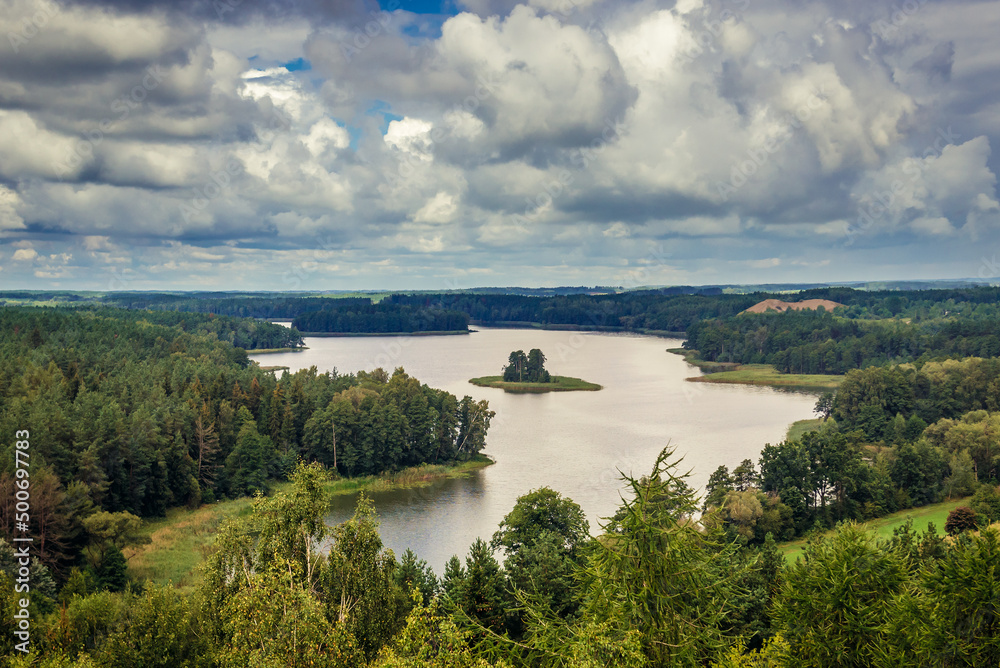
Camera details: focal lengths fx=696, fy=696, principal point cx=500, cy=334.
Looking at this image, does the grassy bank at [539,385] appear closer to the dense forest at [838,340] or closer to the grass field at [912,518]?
the dense forest at [838,340]

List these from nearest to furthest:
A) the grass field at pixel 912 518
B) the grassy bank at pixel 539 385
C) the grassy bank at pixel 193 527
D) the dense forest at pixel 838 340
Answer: the grassy bank at pixel 193 527, the grass field at pixel 912 518, the grassy bank at pixel 539 385, the dense forest at pixel 838 340

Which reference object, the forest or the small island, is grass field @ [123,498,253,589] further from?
the small island

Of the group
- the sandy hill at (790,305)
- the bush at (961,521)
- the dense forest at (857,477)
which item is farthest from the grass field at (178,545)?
the sandy hill at (790,305)

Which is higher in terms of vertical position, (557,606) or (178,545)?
(557,606)

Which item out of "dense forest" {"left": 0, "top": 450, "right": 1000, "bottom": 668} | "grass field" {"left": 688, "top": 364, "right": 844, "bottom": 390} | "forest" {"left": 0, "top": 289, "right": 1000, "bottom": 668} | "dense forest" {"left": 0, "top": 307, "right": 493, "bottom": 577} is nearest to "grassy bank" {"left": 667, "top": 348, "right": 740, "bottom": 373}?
"grass field" {"left": 688, "top": 364, "right": 844, "bottom": 390}

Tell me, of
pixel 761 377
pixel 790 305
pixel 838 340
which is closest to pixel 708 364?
pixel 761 377

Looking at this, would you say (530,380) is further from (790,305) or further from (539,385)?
(790,305)

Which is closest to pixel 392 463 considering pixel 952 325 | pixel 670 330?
pixel 952 325
